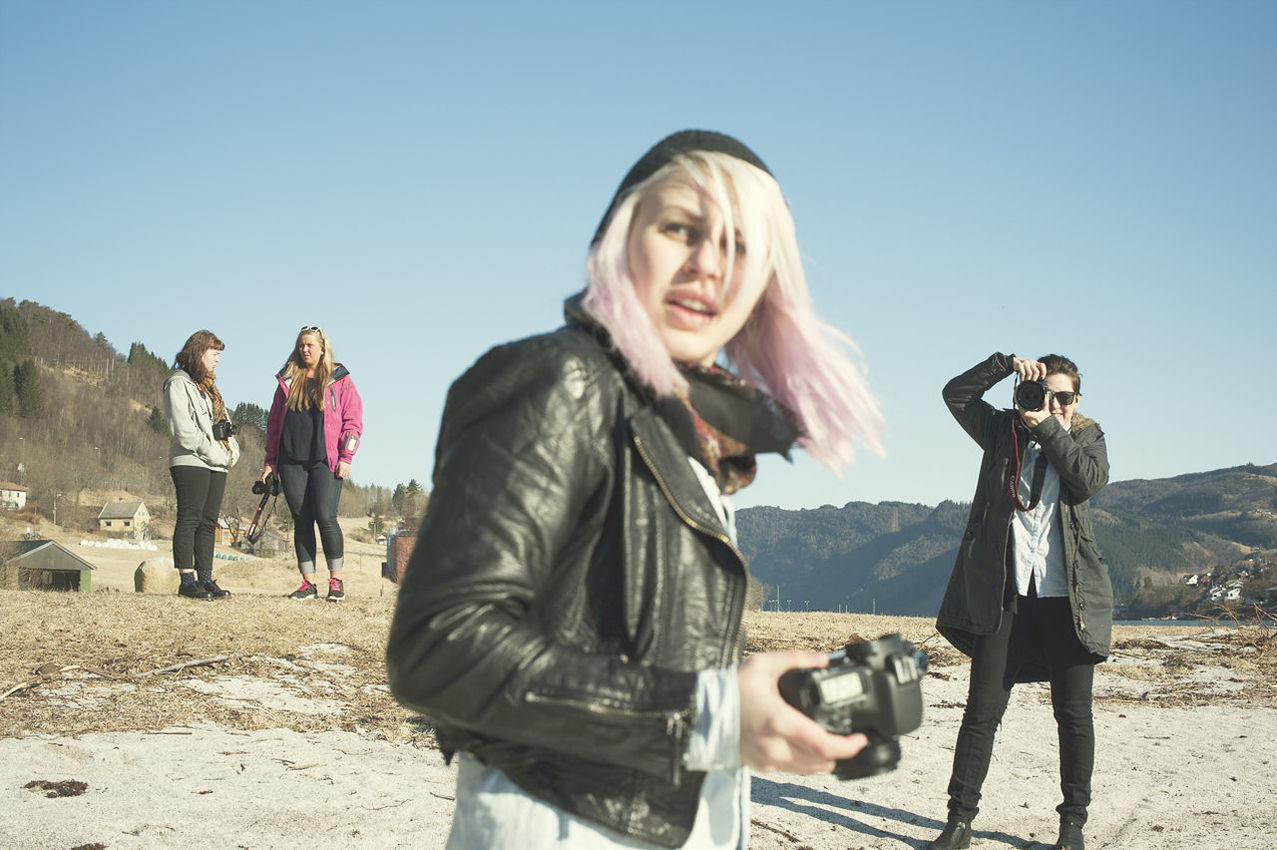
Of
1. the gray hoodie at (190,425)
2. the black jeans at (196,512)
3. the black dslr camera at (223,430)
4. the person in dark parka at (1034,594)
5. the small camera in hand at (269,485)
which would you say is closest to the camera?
the person in dark parka at (1034,594)

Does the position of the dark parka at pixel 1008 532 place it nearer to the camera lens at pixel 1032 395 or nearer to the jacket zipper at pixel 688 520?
the camera lens at pixel 1032 395

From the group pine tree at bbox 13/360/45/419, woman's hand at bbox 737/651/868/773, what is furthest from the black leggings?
pine tree at bbox 13/360/45/419

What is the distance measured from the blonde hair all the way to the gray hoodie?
674 mm

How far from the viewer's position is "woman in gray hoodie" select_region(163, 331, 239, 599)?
26.2ft

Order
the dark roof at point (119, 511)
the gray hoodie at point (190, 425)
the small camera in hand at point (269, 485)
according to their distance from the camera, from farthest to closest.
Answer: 1. the dark roof at point (119, 511)
2. the small camera in hand at point (269, 485)
3. the gray hoodie at point (190, 425)

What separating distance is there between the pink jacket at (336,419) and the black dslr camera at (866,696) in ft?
25.2

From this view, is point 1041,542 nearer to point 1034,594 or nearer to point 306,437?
point 1034,594

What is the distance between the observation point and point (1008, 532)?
479cm

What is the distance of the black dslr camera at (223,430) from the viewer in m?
8.23

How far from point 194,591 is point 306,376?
6.87 ft

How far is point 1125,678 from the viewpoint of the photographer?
888 cm

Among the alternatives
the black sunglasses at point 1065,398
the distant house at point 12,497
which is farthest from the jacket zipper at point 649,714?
the distant house at point 12,497

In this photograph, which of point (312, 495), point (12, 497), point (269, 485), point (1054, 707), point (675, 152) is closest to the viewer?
point (675, 152)

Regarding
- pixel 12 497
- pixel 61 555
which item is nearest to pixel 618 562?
pixel 61 555
